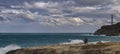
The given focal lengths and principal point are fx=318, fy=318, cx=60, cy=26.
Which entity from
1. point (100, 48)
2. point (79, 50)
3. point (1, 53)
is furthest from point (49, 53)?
point (1, 53)

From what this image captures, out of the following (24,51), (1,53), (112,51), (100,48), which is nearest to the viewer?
(112,51)

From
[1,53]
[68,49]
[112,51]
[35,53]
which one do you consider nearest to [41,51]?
[35,53]

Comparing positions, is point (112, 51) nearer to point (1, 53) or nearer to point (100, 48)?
point (100, 48)

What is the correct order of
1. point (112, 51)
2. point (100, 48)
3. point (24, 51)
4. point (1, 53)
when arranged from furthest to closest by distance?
1. point (1, 53)
2. point (24, 51)
3. point (100, 48)
4. point (112, 51)

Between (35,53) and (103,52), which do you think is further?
(35,53)

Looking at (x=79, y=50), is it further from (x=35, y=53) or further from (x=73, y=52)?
(x=35, y=53)

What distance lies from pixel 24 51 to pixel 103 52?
24.9ft

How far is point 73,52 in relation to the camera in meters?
26.8

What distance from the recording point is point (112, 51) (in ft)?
83.8

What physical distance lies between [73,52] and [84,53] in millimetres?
1057

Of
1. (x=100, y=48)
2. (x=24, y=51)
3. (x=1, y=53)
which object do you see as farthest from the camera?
(x=1, y=53)

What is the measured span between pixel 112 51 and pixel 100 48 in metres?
1.82

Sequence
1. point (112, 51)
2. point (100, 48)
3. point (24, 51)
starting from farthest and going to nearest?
1. point (24, 51)
2. point (100, 48)
3. point (112, 51)

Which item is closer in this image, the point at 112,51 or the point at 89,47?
the point at 112,51
